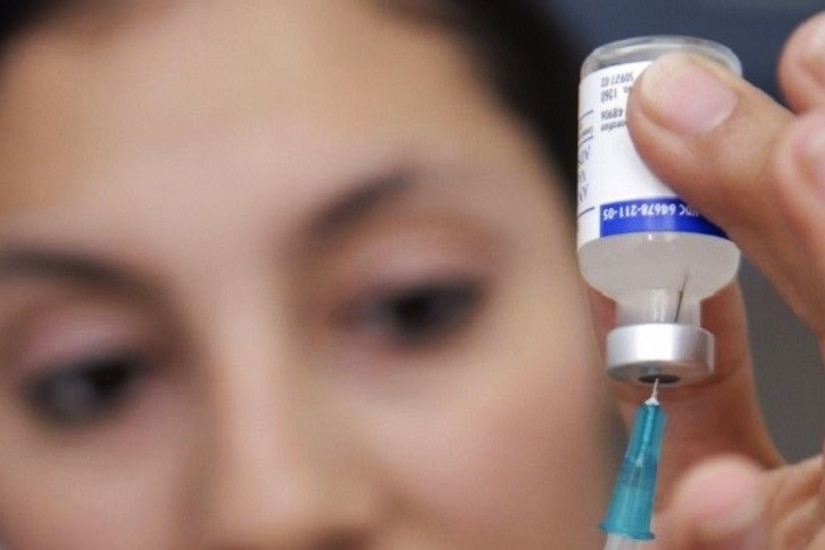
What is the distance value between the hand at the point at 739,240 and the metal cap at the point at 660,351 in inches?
2.3

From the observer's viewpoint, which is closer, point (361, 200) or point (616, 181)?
point (616, 181)

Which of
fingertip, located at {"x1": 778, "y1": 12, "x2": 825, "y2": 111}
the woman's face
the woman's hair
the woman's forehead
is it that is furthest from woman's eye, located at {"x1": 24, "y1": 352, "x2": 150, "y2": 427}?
fingertip, located at {"x1": 778, "y1": 12, "x2": 825, "y2": 111}

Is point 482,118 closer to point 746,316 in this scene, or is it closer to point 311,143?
point 311,143

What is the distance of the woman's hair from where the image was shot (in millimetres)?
948

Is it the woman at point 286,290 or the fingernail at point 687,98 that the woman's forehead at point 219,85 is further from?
the fingernail at point 687,98

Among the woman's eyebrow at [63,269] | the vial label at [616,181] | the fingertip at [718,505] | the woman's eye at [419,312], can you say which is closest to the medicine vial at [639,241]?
the vial label at [616,181]

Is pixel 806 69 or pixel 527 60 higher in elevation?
pixel 527 60

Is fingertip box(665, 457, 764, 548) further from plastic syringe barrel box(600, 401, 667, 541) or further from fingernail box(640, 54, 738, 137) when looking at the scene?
fingernail box(640, 54, 738, 137)

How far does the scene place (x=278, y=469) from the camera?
841 mm

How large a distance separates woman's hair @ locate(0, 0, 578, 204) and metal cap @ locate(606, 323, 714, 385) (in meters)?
0.30

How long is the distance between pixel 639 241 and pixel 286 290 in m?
0.32

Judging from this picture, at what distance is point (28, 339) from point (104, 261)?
0.10 m

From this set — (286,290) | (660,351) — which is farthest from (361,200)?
(660,351)

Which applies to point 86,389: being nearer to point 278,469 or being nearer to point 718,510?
point 278,469
